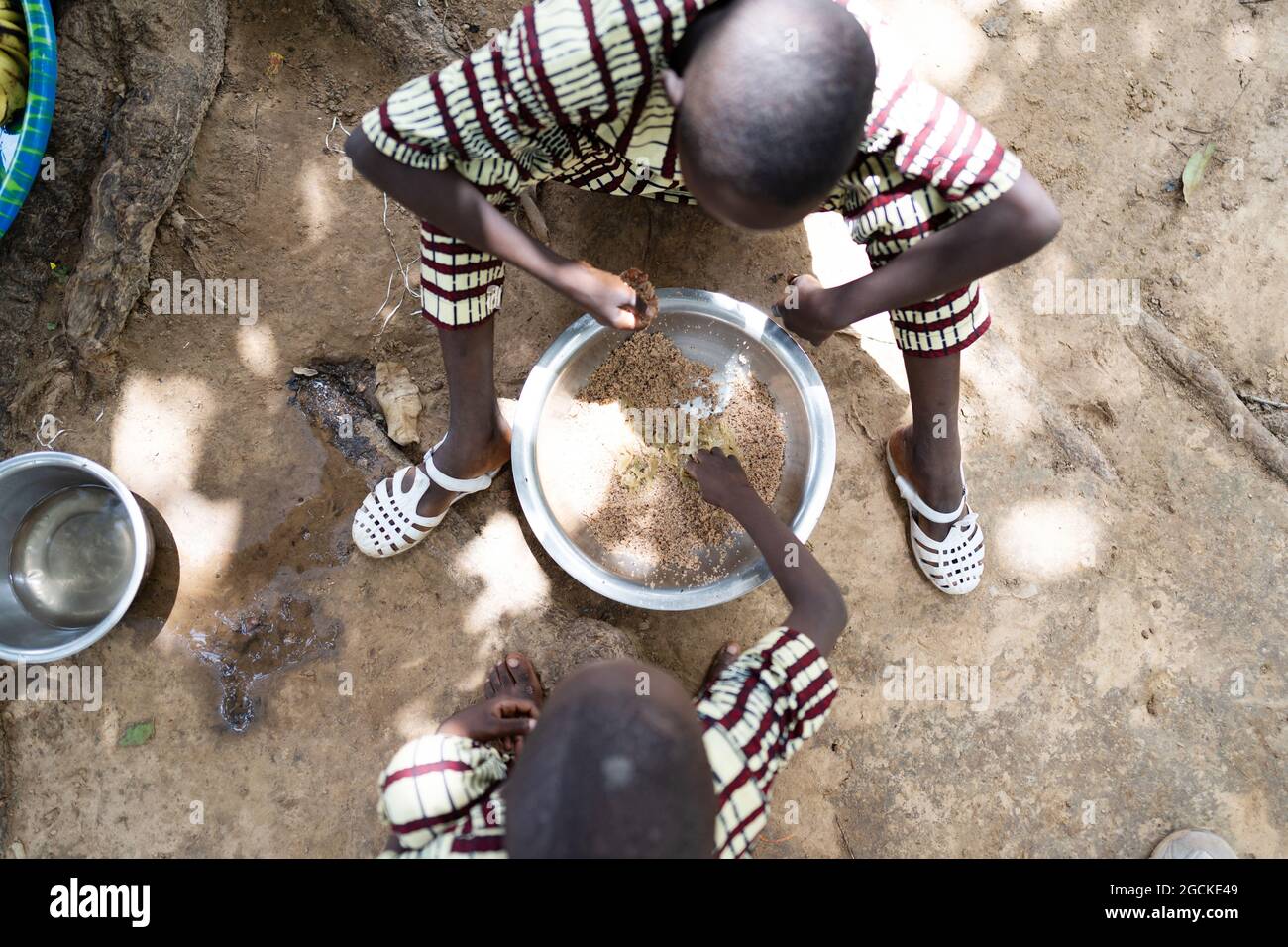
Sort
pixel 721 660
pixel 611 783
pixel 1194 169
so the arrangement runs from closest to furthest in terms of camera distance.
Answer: pixel 611 783, pixel 721 660, pixel 1194 169

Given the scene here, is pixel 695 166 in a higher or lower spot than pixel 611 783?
higher

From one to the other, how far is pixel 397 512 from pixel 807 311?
1108mm

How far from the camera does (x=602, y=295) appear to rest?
1628 mm

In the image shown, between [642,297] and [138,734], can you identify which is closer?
[642,297]

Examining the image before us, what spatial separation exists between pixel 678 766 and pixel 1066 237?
2052mm

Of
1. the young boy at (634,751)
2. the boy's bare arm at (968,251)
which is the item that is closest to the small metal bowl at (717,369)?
the young boy at (634,751)

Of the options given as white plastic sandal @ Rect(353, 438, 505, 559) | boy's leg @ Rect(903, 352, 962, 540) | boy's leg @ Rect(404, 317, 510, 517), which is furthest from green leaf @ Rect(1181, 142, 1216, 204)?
white plastic sandal @ Rect(353, 438, 505, 559)

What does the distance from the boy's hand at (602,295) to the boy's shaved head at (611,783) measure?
736 mm

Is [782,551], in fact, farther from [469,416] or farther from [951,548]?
[469,416]

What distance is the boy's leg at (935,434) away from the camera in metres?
1.89

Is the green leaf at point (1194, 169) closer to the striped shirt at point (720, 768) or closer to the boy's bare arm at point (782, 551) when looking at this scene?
the boy's bare arm at point (782, 551)

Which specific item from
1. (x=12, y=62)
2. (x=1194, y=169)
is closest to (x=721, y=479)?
(x=1194, y=169)

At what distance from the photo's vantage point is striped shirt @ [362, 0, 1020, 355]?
132 centimetres

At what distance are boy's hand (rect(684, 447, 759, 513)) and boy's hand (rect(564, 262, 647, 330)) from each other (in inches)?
20.3
